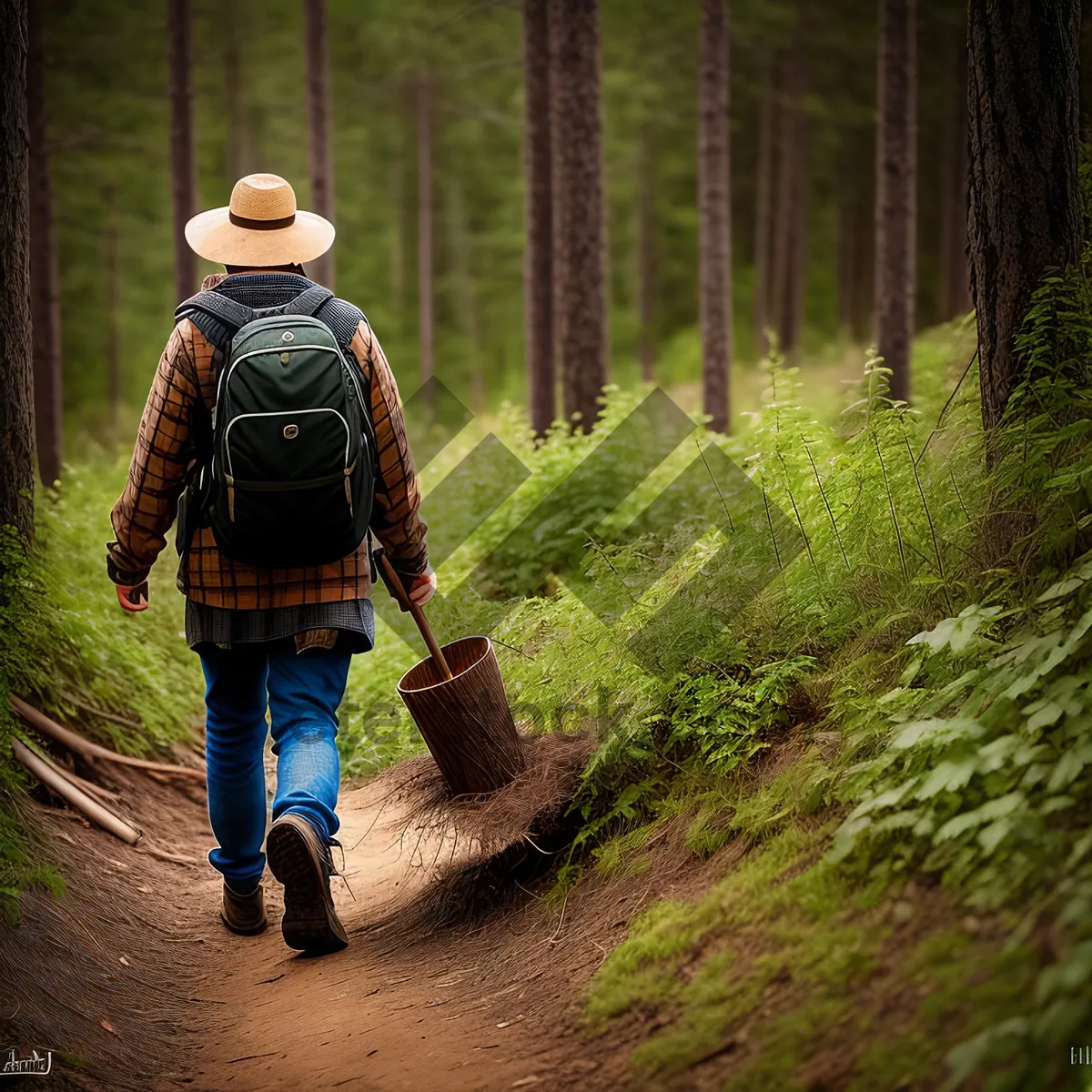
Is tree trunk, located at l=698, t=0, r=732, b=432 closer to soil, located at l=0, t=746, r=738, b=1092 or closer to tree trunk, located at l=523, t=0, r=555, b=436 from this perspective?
tree trunk, located at l=523, t=0, r=555, b=436

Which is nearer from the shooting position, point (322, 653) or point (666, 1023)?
point (666, 1023)

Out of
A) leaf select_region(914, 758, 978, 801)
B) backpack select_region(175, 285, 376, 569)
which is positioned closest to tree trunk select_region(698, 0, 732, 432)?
backpack select_region(175, 285, 376, 569)

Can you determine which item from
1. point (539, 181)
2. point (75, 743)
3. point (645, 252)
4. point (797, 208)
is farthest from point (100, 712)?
point (645, 252)

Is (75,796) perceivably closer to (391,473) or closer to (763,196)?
(391,473)

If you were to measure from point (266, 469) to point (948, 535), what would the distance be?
7.85ft

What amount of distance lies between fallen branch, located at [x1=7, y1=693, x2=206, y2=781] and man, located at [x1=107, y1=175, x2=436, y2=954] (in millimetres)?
1256

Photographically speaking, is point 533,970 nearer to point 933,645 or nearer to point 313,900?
point 313,900

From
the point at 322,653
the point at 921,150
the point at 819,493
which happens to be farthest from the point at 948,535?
the point at 921,150

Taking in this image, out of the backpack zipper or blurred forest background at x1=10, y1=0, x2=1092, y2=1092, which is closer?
blurred forest background at x1=10, y1=0, x2=1092, y2=1092

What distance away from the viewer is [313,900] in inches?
141

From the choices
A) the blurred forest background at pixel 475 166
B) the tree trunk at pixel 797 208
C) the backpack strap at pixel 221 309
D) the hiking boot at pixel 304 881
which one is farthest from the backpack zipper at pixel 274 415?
the tree trunk at pixel 797 208

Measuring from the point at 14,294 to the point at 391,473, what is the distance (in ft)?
8.02

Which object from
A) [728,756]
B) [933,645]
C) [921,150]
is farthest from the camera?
[921,150]

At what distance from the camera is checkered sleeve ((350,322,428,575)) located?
13.0 feet
